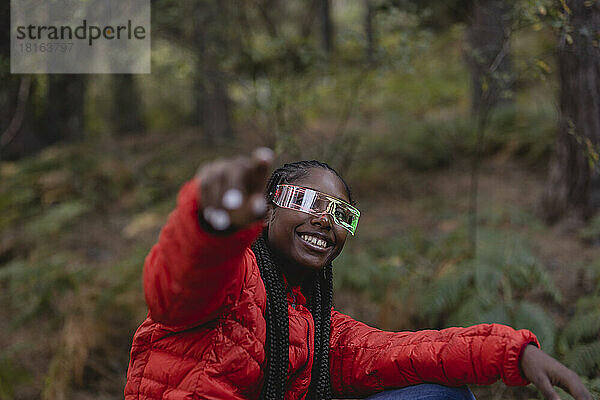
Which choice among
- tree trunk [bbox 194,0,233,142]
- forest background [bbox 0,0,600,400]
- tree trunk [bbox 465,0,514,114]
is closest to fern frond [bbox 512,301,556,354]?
forest background [bbox 0,0,600,400]

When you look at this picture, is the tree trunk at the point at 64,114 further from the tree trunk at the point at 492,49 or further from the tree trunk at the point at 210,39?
the tree trunk at the point at 492,49

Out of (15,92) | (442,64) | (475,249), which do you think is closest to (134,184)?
(15,92)

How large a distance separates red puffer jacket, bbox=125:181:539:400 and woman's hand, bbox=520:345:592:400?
1.5 inches

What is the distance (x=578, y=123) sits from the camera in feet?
11.3

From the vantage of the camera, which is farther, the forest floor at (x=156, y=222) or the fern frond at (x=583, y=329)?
the forest floor at (x=156, y=222)

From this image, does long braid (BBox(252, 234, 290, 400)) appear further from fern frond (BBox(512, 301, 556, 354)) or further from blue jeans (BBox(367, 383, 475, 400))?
fern frond (BBox(512, 301, 556, 354))

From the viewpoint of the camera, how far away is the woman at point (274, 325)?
121cm

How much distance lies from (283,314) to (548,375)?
2.87 ft

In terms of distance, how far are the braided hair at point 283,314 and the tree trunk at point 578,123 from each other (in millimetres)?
1551

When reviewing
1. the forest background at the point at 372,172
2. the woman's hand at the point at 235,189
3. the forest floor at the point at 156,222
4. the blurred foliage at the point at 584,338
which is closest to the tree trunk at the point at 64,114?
the forest background at the point at 372,172

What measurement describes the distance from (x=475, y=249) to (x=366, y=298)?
3.23 ft

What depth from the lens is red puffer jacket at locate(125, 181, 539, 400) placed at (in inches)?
50.0

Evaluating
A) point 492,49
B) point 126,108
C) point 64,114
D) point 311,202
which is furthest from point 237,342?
point 126,108

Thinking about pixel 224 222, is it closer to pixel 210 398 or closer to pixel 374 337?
pixel 210 398
